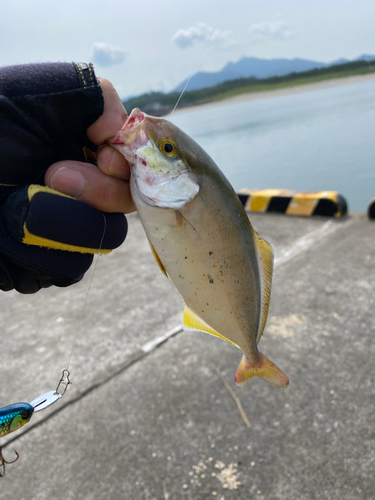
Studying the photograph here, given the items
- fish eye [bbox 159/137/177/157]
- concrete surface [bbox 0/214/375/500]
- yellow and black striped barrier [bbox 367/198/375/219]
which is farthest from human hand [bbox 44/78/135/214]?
yellow and black striped barrier [bbox 367/198/375/219]

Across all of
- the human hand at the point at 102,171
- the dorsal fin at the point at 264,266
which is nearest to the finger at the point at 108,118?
the human hand at the point at 102,171

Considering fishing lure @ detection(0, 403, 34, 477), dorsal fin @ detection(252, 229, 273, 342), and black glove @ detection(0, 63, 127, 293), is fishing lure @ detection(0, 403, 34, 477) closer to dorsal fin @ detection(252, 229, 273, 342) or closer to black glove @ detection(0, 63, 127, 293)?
black glove @ detection(0, 63, 127, 293)

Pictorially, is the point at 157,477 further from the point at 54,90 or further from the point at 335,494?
the point at 54,90

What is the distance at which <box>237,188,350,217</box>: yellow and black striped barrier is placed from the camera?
19.2ft

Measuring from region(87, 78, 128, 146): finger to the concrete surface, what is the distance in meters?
1.92

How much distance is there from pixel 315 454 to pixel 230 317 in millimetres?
1307

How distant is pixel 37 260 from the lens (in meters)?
1.40

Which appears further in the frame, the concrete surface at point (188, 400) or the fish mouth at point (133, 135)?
the concrete surface at point (188, 400)

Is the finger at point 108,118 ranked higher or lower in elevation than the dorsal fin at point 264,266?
higher

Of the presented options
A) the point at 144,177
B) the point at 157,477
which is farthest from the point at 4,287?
the point at 157,477

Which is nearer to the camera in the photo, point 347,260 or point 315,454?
point 315,454

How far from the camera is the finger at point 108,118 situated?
1.35 metres

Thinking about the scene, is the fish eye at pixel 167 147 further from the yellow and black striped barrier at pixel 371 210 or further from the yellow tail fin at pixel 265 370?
the yellow and black striped barrier at pixel 371 210

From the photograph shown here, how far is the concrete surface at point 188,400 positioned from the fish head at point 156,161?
5.61 ft
